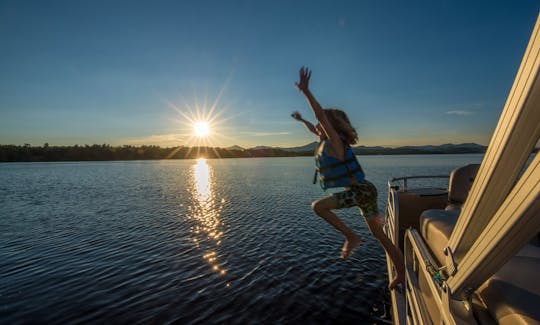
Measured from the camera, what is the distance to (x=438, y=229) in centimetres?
361

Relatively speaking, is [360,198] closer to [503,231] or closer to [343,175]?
[343,175]

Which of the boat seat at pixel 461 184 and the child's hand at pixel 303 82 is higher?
the child's hand at pixel 303 82

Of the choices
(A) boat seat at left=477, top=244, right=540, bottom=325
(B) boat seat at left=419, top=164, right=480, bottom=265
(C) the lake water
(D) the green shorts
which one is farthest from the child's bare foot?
(C) the lake water

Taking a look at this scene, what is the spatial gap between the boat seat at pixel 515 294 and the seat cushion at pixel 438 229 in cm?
72

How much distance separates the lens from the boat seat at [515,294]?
1.94 metres

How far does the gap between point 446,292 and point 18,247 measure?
18097 mm

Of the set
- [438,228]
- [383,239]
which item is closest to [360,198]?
[383,239]

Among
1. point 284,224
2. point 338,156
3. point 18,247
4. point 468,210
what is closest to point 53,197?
point 18,247

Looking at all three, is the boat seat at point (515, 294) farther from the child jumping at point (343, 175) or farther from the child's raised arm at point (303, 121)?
the child's raised arm at point (303, 121)

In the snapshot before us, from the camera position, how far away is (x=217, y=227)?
16922 millimetres

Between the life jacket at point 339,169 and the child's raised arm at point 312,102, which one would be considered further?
the life jacket at point 339,169

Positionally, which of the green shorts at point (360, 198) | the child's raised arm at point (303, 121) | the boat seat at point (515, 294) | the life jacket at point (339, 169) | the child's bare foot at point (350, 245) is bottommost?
the child's bare foot at point (350, 245)

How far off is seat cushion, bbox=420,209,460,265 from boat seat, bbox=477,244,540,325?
2.35 feet

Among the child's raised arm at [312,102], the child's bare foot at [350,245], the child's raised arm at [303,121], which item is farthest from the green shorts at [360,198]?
the child's raised arm at [303,121]
